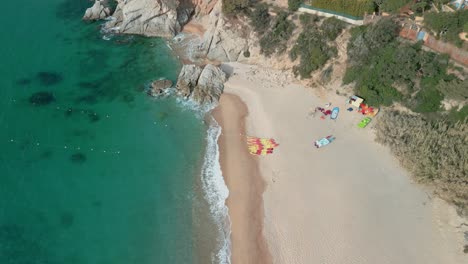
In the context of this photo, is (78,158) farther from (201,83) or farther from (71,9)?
(71,9)

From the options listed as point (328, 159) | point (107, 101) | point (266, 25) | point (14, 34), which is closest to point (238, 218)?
point (328, 159)

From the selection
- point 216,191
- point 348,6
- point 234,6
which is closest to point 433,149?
point 216,191

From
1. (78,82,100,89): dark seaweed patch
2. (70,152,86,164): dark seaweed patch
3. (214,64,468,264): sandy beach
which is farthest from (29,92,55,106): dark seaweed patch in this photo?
(214,64,468,264): sandy beach

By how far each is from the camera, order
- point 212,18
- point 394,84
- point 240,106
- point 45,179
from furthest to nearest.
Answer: point 212,18, point 240,106, point 394,84, point 45,179

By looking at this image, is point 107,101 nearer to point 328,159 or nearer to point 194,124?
point 194,124

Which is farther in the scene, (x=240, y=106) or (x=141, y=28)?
(x=141, y=28)

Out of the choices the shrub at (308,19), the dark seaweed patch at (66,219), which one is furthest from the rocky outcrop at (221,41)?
the dark seaweed patch at (66,219)

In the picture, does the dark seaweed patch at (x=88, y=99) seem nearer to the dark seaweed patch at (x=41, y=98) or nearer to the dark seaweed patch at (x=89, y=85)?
the dark seaweed patch at (x=89, y=85)
